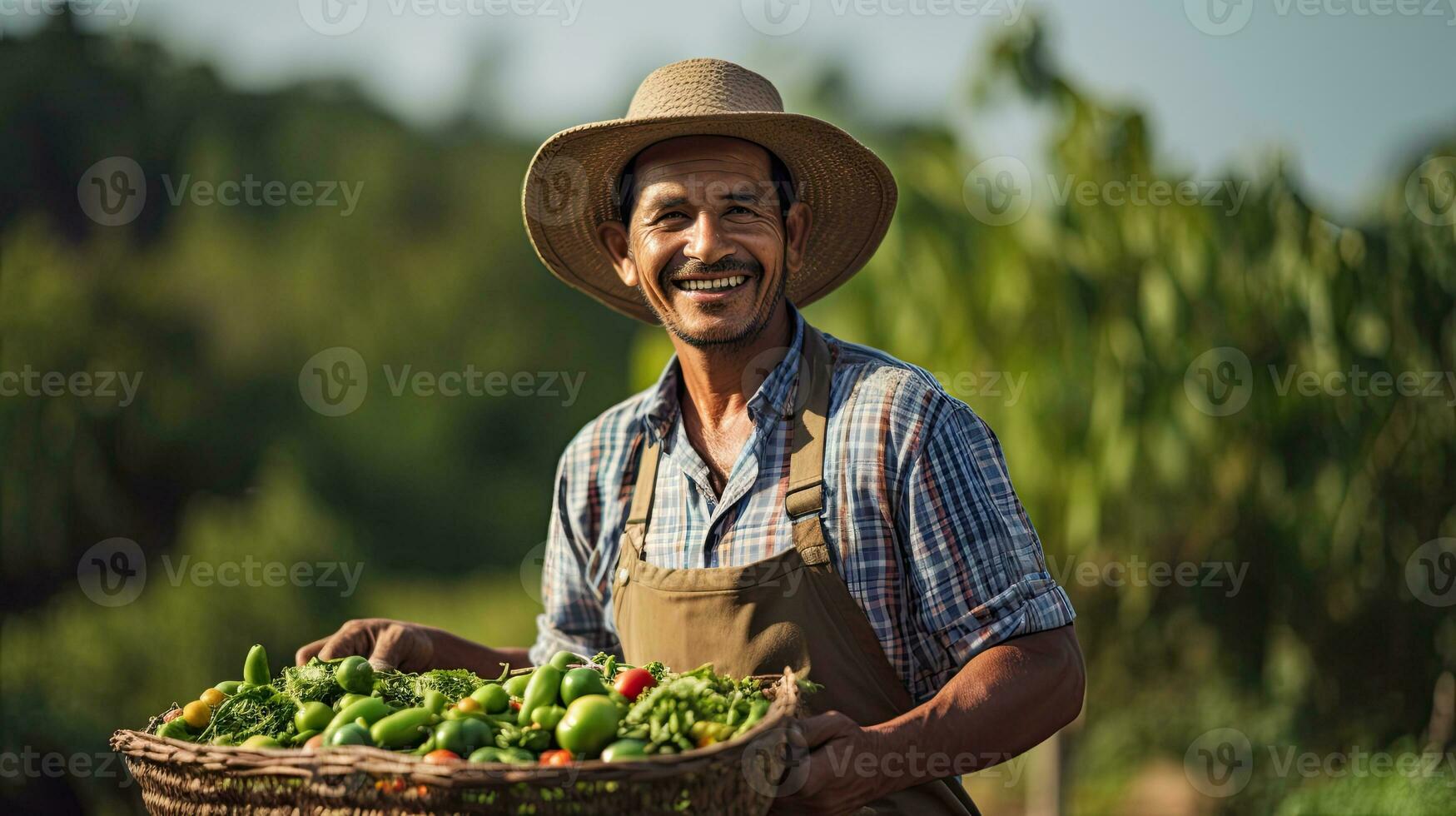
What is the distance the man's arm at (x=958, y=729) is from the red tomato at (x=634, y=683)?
297mm

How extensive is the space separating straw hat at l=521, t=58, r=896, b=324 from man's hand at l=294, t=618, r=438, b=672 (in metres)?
1.03

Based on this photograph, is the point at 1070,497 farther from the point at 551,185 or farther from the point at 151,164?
the point at 151,164

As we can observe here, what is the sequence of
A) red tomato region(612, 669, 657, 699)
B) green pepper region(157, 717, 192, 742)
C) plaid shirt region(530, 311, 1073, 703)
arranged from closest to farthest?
red tomato region(612, 669, 657, 699) < green pepper region(157, 717, 192, 742) < plaid shirt region(530, 311, 1073, 703)

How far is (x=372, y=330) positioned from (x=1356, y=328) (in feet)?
32.5

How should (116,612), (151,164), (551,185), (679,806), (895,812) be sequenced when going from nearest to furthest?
(679,806) → (895,812) → (551,185) → (116,612) → (151,164)

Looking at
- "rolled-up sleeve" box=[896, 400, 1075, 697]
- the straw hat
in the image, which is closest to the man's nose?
the straw hat

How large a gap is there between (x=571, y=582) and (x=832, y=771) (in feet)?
3.95

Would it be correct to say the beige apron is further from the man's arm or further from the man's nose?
the man's nose

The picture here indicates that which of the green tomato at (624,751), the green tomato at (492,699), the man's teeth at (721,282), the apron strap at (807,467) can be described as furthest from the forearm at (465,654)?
the green tomato at (624,751)

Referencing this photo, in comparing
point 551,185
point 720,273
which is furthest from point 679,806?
point 551,185

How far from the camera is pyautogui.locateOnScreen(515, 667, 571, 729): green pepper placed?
6.65ft

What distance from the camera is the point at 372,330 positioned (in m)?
13.2

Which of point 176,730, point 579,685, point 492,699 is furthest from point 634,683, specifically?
point 176,730

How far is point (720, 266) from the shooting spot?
264 cm
